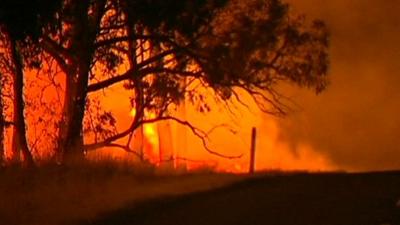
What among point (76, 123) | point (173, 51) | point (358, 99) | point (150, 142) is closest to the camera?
point (76, 123)

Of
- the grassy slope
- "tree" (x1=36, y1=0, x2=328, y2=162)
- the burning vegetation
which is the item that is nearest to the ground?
the grassy slope

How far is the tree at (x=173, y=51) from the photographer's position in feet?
68.6

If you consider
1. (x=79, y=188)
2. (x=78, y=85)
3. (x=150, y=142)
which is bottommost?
(x=79, y=188)

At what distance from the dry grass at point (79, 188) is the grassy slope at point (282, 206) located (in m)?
0.56

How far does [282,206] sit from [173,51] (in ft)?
25.9

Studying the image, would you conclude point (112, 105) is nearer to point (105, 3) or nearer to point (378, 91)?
point (105, 3)

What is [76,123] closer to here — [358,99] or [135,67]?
[135,67]

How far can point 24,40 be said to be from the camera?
Answer: 17078 millimetres

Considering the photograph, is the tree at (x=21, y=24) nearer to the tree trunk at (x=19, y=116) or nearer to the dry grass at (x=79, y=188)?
the tree trunk at (x=19, y=116)

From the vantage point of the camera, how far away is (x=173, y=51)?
22453mm

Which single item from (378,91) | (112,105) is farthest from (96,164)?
(378,91)

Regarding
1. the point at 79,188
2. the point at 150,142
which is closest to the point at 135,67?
the point at 150,142

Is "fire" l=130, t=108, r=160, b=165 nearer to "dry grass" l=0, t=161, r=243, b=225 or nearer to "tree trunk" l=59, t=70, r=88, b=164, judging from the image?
"tree trunk" l=59, t=70, r=88, b=164

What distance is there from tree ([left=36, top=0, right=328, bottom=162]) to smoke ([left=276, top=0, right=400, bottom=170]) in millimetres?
6291
